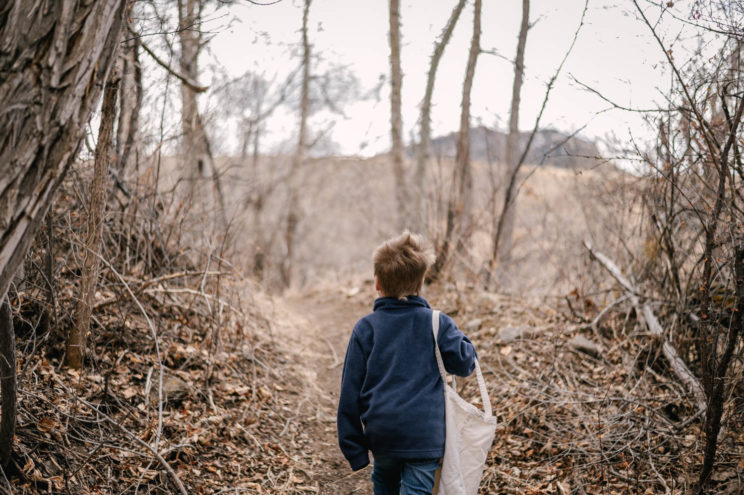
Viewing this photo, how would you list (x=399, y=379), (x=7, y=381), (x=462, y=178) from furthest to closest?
(x=462, y=178)
(x=399, y=379)
(x=7, y=381)

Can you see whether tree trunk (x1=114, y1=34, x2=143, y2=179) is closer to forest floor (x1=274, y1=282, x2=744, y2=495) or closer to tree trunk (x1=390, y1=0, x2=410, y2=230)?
forest floor (x1=274, y1=282, x2=744, y2=495)

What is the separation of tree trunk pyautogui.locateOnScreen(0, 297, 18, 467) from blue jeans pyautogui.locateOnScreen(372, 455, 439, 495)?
5.47ft

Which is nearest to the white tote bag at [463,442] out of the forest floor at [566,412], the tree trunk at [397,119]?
the forest floor at [566,412]

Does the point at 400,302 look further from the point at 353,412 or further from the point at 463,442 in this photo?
the point at 463,442

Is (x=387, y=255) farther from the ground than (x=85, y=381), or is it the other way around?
(x=387, y=255)

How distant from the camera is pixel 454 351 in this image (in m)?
2.40

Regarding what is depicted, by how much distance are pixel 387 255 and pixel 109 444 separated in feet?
5.89

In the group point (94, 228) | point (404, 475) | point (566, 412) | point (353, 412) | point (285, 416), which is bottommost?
point (285, 416)

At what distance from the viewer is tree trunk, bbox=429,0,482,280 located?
751 cm

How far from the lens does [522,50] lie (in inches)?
313

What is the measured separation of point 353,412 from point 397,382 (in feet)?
0.90

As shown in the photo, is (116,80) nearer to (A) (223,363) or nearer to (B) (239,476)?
(A) (223,363)

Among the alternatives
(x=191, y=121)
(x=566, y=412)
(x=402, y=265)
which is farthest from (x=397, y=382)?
(x=191, y=121)

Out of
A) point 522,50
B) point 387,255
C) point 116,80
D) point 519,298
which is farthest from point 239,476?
point 522,50
